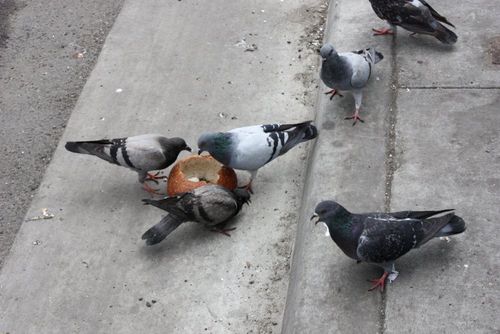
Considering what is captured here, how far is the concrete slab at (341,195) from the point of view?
159 inches

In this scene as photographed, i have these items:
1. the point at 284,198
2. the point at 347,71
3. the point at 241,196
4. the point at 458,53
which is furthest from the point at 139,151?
the point at 458,53

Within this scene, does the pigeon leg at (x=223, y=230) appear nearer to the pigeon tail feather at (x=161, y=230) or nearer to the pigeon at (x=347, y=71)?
the pigeon tail feather at (x=161, y=230)

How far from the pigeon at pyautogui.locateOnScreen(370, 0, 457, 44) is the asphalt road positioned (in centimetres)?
291

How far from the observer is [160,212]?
17.1ft

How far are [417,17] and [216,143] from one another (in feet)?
7.20

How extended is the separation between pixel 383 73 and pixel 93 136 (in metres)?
2.53

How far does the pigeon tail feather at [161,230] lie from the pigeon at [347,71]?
5.29ft

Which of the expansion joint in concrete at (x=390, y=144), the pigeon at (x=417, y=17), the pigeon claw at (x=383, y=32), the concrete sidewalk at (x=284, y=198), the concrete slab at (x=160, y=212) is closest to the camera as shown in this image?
the expansion joint in concrete at (x=390, y=144)

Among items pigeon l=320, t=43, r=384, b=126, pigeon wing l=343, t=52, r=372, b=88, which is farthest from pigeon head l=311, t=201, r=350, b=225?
pigeon wing l=343, t=52, r=372, b=88

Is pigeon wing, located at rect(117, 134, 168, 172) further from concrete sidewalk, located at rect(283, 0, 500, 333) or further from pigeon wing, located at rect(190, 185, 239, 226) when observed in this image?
concrete sidewalk, located at rect(283, 0, 500, 333)

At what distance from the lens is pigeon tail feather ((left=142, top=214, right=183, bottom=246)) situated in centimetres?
A: 483

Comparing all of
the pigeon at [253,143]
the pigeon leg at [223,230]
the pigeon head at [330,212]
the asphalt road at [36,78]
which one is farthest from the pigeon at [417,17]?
the asphalt road at [36,78]

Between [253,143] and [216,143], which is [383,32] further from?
[216,143]

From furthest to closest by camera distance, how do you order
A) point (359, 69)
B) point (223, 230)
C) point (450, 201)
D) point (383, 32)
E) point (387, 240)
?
point (383, 32), point (359, 69), point (223, 230), point (450, 201), point (387, 240)
